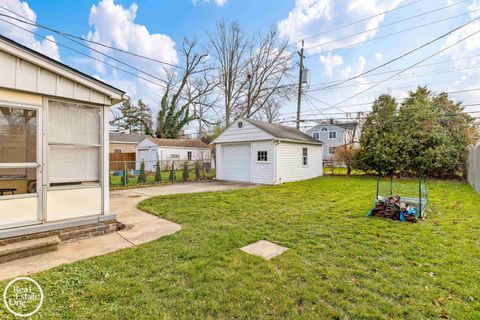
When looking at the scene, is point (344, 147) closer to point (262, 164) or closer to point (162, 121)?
point (262, 164)

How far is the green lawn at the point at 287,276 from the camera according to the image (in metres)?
2.17

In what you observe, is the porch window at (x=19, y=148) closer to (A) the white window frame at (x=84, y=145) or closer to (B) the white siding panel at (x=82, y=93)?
(A) the white window frame at (x=84, y=145)

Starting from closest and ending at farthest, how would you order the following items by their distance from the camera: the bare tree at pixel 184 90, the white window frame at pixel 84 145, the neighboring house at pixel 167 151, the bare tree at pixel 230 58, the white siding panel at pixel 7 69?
1. the white siding panel at pixel 7 69
2. the white window frame at pixel 84 145
3. the bare tree at pixel 230 58
4. the neighboring house at pixel 167 151
5. the bare tree at pixel 184 90

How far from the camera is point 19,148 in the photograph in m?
3.77

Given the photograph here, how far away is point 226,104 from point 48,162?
1794 cm

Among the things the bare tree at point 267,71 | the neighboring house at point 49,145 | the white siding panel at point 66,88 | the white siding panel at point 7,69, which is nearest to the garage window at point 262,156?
the neighboring house at point 49,145

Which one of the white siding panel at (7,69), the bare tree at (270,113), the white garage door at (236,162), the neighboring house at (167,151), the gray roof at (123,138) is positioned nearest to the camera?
the white siding panel at (7,69)

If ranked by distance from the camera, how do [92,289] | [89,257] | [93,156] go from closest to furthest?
[92,289], [89,257], [93,156]

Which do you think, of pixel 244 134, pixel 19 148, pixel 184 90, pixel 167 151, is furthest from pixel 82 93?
pixel 184 90

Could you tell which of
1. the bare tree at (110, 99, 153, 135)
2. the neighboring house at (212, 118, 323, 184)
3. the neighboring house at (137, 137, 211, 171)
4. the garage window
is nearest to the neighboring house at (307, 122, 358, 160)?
the neighboring house at (137, 137, 211, 171)

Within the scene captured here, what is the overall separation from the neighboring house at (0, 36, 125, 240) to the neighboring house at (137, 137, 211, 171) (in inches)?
608

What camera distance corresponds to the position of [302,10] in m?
12.8

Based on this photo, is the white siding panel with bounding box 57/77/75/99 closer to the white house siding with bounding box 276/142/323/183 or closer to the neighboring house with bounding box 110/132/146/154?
the white house siding with bounding box 276/142/323/183

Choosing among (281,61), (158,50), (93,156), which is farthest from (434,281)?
(281,61)
